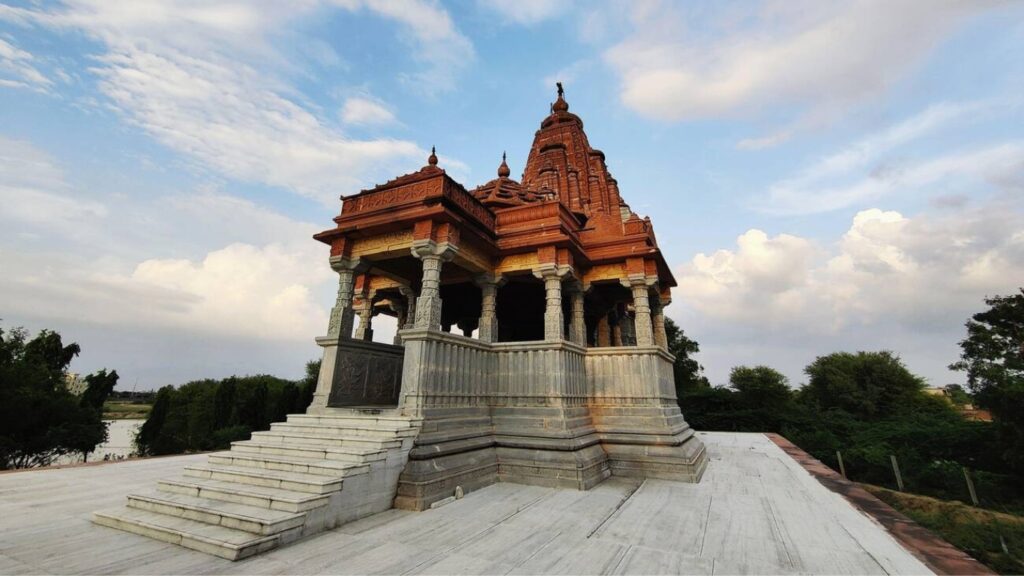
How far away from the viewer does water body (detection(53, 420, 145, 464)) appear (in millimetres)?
16312

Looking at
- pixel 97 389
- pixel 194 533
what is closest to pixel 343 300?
pixel 194 533

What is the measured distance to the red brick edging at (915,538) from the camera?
3273mm

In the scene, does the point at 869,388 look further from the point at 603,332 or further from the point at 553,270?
the point at 553,270

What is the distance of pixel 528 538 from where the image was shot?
4.05 meters

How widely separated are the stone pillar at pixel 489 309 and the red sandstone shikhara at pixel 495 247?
2 centimetres

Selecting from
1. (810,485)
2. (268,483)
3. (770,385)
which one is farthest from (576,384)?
(770,385)

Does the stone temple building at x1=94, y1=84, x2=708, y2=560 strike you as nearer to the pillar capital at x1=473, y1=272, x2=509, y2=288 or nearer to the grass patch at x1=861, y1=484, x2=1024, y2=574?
the pillar capital at x1=473, y1=272, x2=509, y2=288

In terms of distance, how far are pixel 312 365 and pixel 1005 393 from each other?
176ft

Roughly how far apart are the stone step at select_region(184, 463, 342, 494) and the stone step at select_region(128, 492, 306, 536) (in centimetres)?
36

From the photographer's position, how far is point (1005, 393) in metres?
17.2

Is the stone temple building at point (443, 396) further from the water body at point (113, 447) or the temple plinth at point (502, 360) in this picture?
the water body at point (113, 447)

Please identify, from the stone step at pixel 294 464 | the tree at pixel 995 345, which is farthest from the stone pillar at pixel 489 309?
the tree at pixel 995 345

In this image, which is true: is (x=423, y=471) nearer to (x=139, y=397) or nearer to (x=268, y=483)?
(x=268, y=483)

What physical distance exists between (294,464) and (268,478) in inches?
12.0
